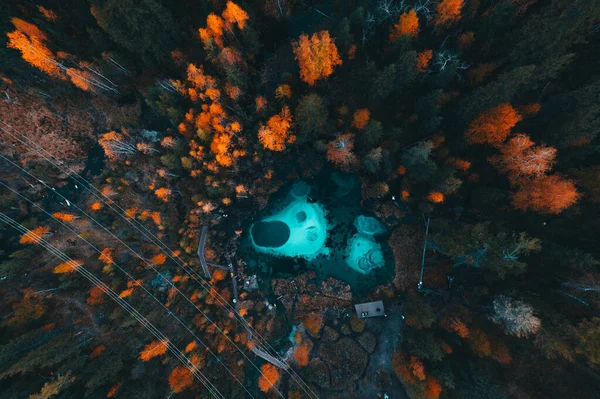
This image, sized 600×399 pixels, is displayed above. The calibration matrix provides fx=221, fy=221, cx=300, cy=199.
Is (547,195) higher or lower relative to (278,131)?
lower

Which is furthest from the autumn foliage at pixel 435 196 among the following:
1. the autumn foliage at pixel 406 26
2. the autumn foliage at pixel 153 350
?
the autumn foliage at pixel 153 350

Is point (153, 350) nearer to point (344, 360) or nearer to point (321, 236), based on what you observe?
point (344, 360)

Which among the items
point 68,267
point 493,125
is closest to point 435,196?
point 493,125

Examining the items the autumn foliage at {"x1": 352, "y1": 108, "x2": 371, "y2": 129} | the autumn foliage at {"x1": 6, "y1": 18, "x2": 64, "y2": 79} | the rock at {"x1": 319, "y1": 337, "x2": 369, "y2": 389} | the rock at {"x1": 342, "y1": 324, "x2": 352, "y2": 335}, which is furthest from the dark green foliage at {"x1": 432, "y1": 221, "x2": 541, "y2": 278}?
the autumn foliage at {"x1": 6, "y1": 18, "x2": 64, "y2": 79}

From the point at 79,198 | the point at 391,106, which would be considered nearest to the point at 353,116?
the point at 391,106

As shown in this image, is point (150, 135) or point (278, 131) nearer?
point (278, 131)

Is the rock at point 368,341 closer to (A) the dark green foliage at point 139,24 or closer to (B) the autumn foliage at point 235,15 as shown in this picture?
(B) the autumn foliage at point 235,15
